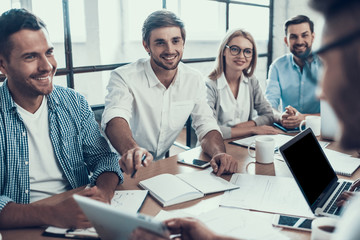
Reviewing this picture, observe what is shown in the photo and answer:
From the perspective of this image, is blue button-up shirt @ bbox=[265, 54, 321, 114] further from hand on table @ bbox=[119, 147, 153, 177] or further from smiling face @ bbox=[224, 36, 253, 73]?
hand on table @ bbox=[119, 147, 153, 177]

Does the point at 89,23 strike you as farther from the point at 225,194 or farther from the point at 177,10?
the point at 225,194

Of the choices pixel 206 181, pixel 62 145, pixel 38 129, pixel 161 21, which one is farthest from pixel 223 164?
pixel 161 21

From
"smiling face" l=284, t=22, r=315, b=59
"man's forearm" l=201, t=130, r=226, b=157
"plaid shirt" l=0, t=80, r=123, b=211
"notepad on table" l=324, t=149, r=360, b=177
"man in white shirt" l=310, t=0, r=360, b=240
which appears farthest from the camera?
"smiling face" l=284, t=22, r=315, b=59

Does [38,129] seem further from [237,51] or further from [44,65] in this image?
[237,51]

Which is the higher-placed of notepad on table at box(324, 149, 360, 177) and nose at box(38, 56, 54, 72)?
nose at box(38, 56, 54, 72)

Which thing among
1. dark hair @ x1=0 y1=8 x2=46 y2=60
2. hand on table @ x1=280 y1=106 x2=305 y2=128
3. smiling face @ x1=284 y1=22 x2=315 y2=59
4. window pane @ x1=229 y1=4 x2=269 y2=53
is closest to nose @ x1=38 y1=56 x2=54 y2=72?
dark hair @ x1=0 y1=8 x2=46 y2=60

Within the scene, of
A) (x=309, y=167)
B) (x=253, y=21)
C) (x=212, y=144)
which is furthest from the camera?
(x=253, y=21)

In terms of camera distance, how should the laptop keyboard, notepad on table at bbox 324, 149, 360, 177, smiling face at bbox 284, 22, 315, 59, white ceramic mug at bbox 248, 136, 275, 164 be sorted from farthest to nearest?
smiling face at bbox 284, 22, 315, 59, white ceramic mug at bbox 248, 136, 275, 164, notepad on table at bbox 324, 149, 360, 177, the laptop keyboard

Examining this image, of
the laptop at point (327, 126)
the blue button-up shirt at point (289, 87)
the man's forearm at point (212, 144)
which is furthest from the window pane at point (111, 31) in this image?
the laptop at point (327, 126)

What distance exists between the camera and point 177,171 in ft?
4.94

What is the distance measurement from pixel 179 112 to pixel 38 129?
961 mm

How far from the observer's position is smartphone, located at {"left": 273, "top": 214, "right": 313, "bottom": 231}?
1.03 metres

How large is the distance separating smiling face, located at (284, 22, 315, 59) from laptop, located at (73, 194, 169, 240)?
2.59 metres

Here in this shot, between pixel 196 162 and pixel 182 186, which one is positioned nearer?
pixel 182 186
